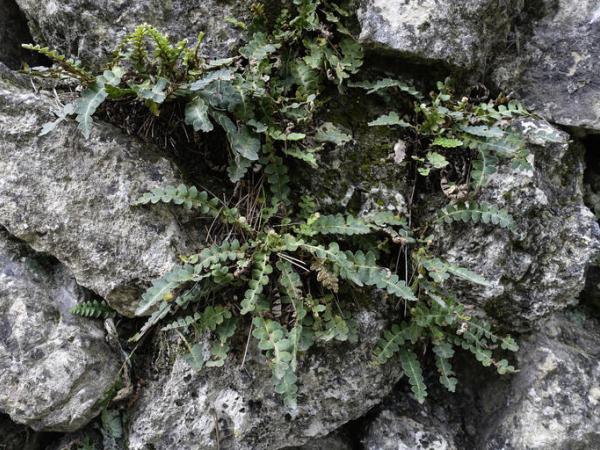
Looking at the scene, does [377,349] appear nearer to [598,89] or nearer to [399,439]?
[399,439]

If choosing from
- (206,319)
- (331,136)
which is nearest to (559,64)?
(331,136)

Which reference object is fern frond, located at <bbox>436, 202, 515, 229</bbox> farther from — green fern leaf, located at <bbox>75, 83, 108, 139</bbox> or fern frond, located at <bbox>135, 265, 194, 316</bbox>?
green fern leaf, located at <bbox>75, 83, 108, 139</bbox>

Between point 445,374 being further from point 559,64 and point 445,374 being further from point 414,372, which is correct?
point 559,64

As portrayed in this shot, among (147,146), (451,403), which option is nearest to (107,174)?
(147,146)

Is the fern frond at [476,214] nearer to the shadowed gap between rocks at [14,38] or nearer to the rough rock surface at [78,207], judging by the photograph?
the rough rock surface at [78,207]

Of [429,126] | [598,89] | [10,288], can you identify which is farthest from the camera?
[598,89]

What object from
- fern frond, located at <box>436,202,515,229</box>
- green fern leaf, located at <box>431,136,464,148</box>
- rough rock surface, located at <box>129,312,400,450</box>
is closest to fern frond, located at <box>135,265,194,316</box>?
rough rock surface, located at <box>129,312,400,450</box>

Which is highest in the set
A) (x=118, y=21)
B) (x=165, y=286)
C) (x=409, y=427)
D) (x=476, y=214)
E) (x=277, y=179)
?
(x=118, y=21)
